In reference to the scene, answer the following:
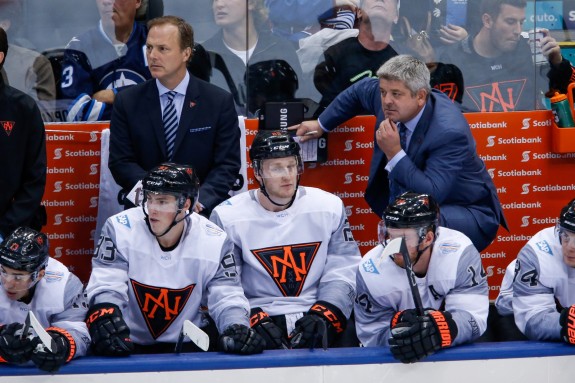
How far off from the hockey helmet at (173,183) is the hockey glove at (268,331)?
1.78 feet

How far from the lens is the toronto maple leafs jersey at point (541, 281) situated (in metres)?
4.16

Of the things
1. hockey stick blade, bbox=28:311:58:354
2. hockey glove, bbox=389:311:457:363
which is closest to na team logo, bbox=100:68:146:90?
hockey stick blade, bbox=28:311:58:354

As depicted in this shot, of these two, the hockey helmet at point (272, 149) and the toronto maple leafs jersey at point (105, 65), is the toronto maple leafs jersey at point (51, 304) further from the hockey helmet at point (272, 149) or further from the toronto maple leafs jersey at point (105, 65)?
the toronto maple leafs jersey at point (105, 65)

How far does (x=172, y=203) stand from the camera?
4.24m

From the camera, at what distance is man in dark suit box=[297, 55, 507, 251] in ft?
16.3

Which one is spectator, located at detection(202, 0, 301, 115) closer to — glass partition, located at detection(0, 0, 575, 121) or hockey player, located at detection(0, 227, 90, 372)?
glass partition, located at detection(0, 0, 575, 121)

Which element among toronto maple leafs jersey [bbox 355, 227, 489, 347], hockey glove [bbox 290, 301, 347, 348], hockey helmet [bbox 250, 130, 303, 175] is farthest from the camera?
hockey helmet [bbox 250, 130, 303, 175]

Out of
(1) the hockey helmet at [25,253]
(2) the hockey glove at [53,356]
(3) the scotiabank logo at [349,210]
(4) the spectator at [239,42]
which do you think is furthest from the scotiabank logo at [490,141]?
(2) the hockey glove at [53,356]

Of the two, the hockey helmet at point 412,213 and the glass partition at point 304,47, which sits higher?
the glass partition at point 304,47

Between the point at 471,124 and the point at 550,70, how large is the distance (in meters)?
0.62

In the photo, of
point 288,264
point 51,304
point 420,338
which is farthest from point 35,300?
point 420,338

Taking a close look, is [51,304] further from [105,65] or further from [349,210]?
[349,210]

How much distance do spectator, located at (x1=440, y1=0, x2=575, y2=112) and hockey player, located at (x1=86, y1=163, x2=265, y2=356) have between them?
2.35 m

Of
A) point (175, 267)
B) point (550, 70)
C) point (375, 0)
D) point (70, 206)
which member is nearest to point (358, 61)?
point (375, 0)
